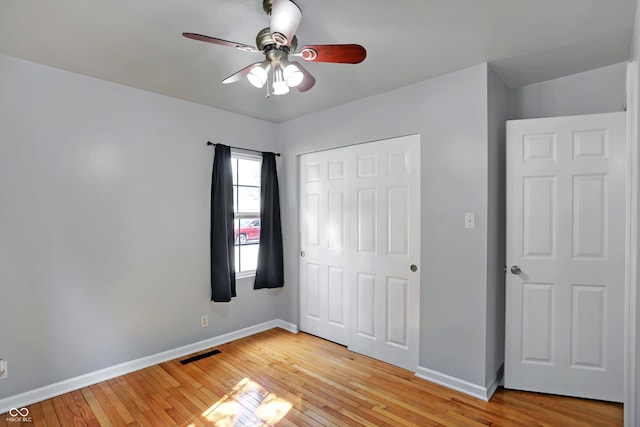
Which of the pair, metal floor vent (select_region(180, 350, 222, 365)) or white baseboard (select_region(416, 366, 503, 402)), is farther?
metal floor vent (select_region(180, 350, 222, 365))

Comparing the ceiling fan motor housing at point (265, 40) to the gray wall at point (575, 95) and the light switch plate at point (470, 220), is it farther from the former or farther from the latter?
the gray wall at point (575, 95)

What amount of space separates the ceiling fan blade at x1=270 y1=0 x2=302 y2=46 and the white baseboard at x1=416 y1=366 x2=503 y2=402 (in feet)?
8.84

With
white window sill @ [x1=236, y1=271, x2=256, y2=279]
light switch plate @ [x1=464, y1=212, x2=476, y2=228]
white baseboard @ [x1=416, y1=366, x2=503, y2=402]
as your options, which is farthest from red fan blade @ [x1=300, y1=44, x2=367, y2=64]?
white window sill @ [x1=236, y1=271, x2=256, y2=279]

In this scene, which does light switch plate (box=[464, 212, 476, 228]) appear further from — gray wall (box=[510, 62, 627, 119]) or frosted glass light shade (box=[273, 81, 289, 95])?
frosted glass light shade (box=[273, 81, 289, 95])

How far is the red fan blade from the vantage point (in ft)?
5.22

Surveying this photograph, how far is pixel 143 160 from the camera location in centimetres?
300

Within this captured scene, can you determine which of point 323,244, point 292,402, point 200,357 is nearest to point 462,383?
point 292,402

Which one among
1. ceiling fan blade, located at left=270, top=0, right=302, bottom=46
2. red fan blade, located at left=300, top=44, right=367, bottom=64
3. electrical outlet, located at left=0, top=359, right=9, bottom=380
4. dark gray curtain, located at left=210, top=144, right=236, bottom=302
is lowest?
electrical outlet, located at left=0, top=359, right=9, bottom=380

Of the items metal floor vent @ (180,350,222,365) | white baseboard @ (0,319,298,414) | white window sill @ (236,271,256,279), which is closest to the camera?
white baseboard @ (0,319,298,414)

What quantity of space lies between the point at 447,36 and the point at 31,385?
3779 millimetres

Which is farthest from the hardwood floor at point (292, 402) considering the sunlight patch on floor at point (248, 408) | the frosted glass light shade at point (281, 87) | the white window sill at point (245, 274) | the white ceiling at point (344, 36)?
the white ceiling at point (344, 36)

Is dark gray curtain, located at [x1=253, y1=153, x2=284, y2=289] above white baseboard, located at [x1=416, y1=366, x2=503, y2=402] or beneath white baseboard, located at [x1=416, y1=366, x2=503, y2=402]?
above
